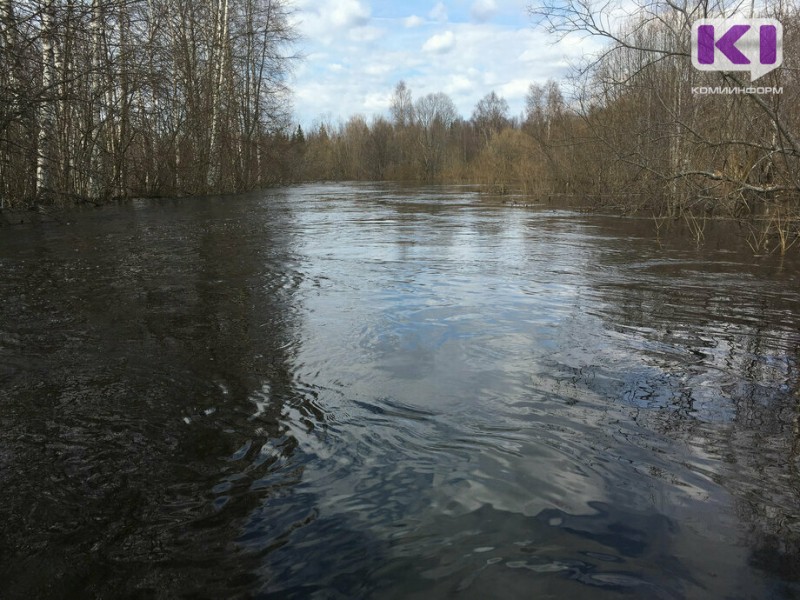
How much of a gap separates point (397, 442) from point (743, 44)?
9063 millimetres

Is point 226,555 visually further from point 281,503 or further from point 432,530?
point 432,530

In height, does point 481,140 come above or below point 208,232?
above

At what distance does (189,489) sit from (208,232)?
939cm

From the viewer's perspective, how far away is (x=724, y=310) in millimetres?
5312

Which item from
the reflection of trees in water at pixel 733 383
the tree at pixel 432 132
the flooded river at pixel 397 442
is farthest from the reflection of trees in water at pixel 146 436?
the tree at pixel 432 132

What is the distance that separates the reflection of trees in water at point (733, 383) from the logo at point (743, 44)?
13.0ft

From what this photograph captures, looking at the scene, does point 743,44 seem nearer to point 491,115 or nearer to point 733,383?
point 733,383

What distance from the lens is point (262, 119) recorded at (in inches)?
1299

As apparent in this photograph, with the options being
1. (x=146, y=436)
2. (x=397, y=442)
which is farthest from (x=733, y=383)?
(x=146, y=436)

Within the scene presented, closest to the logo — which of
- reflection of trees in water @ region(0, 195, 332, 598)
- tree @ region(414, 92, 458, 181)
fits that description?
reflection of trees in water @ region(0, 195, 332, 598)

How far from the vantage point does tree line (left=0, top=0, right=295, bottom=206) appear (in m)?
9.51

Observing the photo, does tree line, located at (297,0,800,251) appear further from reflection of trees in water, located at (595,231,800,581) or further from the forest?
reflection of trees in water, located at (595,231,800,581)

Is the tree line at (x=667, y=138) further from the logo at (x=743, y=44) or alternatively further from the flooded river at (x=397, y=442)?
the flooded river at (x=397, y=442)

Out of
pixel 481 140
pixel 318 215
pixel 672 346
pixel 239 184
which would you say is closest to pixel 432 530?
pixel 672 346
